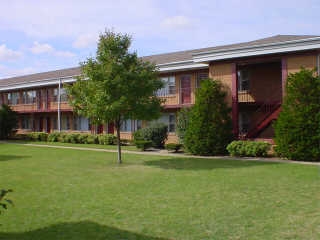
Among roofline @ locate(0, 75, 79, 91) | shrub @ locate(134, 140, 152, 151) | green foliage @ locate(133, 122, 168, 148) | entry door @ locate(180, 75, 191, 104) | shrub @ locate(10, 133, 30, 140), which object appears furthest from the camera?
shrub @ locate(10, 133, 30, 140)

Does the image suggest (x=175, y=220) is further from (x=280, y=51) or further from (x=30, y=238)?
(x=280, y=51)

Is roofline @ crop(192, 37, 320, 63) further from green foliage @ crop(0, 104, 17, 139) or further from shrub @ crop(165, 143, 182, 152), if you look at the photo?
green foliage @ crop(0, 104, 17, 139)

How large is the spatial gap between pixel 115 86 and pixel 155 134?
9.92m

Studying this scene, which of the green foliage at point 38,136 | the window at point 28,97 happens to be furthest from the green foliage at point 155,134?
the window at point 28,97

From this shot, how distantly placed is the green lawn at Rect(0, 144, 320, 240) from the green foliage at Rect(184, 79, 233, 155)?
14.7 ft

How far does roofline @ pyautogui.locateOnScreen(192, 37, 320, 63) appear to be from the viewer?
Answer: 61.0ft

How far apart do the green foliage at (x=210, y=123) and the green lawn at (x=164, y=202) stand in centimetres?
449

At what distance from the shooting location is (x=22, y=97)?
4244cm

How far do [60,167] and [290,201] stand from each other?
10593mm

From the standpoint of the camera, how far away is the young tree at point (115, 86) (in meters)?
16.2

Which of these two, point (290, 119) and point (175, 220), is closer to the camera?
point (175, 220)

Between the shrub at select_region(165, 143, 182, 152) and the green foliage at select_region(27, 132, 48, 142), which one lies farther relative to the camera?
the green foliage at select_region(27, 132, 48, 142)

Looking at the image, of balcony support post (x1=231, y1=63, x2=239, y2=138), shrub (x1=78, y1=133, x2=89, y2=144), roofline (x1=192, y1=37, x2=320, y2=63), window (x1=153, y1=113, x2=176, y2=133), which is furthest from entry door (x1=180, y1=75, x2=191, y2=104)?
shrub (x1=78, y1=133, x2=89, y2=144)

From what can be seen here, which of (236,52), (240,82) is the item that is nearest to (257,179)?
(236,52)
